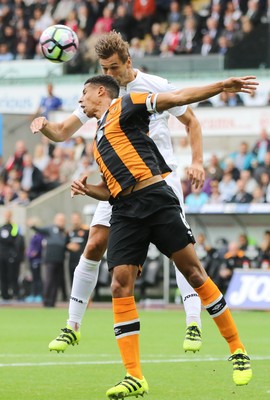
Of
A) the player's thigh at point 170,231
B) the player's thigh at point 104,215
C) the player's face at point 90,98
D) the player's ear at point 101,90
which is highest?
the player's ear at point 101,90

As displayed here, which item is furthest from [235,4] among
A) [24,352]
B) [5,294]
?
[24,352]

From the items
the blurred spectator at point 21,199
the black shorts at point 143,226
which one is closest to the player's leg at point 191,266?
the black shorts at point 143,226

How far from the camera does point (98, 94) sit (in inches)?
354

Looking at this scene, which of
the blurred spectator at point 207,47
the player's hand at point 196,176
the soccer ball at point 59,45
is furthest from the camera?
the blurred spectator at point 207,47

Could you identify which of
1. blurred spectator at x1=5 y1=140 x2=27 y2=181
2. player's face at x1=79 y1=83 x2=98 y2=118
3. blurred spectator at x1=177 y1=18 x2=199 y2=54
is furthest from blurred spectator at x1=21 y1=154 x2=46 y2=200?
player's face at x1=79 y1=83 x2=98 y2=118

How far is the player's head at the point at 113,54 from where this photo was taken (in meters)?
9.55

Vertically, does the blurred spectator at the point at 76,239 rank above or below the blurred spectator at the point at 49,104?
below

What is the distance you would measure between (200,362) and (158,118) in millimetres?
2506

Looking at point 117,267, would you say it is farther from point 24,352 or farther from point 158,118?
point 24,352

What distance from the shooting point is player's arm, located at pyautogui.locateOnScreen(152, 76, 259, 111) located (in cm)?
803

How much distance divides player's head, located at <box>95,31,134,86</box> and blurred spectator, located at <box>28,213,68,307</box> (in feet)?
46.7

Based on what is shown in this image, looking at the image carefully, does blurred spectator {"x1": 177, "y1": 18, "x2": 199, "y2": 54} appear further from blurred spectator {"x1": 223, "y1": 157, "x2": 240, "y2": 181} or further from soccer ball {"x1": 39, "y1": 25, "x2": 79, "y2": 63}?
soccer ball {"x1": 39, "y1": 25, "x2": 79, "y2": 63}

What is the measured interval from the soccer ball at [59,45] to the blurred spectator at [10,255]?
1393 centimetres

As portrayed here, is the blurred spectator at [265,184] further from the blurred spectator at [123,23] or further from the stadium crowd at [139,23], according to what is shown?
the blurred spectator at [123,23]
